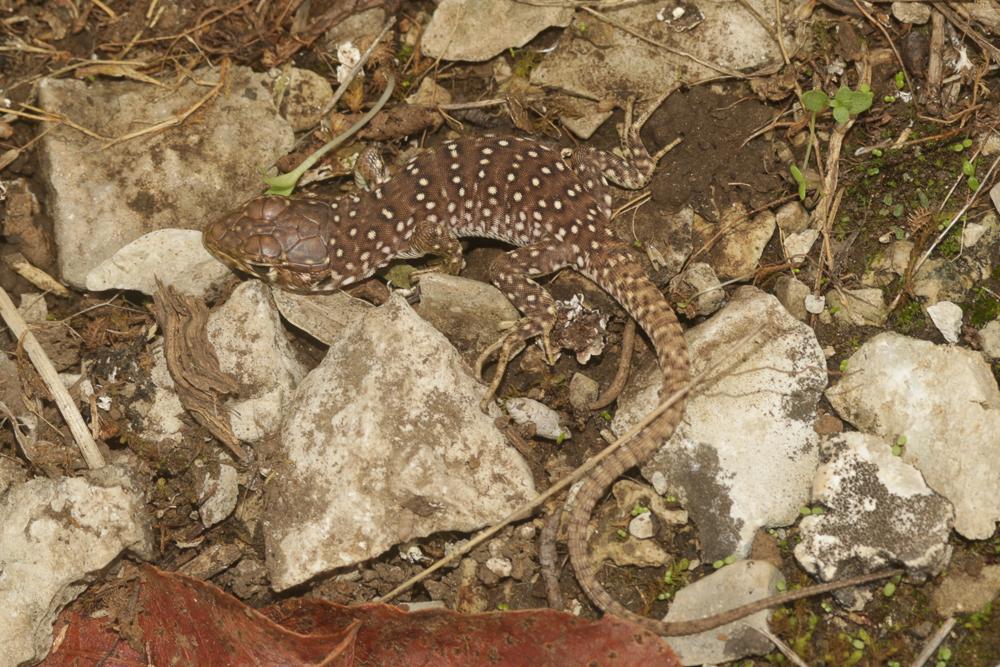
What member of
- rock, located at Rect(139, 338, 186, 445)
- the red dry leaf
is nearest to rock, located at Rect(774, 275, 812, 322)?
the red dry leaf

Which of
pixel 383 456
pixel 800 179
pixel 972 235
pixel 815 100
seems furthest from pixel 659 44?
pixel 383 456

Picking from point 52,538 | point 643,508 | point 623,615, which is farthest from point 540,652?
point 52,538

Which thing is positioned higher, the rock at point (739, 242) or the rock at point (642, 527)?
the rock at point (739, 242)

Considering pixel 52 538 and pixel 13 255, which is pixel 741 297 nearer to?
pixel 52 538

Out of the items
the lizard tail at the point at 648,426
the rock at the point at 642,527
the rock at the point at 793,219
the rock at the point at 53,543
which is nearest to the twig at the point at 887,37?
the rock at the point at 793,219

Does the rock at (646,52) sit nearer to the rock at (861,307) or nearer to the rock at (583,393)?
the rock at (861,307)

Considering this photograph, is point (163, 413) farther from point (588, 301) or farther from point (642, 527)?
point (642, 527)
